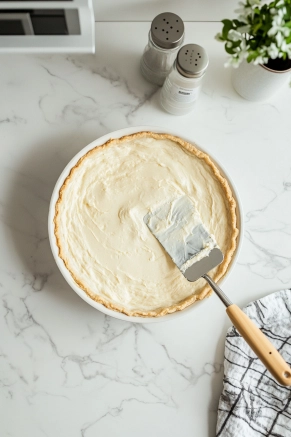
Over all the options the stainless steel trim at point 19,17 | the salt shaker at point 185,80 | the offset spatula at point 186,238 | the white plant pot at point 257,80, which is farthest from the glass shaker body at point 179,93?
the stainless steel trim at point 19,17

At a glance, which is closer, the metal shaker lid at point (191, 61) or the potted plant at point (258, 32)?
the potted plant at point (258, 32)

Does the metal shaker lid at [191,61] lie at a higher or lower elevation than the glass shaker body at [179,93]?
higher

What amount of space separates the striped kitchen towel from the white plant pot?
51 centimetres

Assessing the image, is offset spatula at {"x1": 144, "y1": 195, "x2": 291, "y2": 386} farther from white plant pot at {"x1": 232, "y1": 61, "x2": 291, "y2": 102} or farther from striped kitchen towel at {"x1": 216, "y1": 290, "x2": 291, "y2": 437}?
white plant pot at {"x1": 232, "y1": 61, "x2": 291, "y2": 102}

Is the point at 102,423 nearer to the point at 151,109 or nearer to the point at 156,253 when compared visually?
the point at 156,253

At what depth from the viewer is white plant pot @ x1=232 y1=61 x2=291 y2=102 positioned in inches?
39.1

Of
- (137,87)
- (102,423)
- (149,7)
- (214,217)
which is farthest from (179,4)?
(102,423)

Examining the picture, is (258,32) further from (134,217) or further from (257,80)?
(134,217)

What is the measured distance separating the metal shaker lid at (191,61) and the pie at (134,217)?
0.15 m

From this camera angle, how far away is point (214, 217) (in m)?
1.01

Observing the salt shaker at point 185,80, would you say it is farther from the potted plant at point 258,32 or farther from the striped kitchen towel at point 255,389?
the striped kitchen towel at point 255,389

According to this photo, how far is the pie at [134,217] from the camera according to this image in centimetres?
97

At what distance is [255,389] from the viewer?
1009 millimetres

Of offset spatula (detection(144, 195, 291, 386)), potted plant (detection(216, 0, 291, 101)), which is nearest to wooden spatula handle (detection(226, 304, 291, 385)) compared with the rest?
offset spatula (detection(144, 195, 291, 386))
